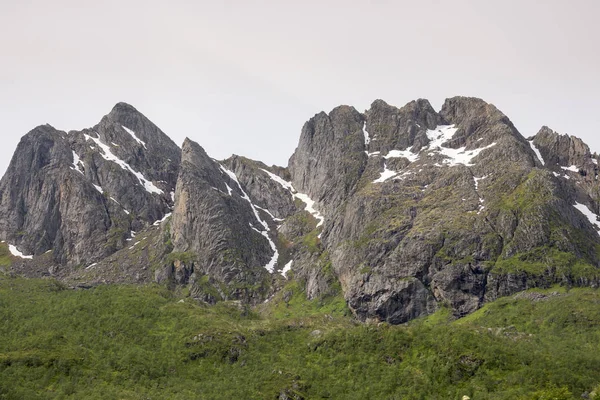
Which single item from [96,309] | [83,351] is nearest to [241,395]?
[83,351]

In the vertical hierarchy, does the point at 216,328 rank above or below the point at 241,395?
above

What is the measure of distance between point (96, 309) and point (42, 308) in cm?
1585

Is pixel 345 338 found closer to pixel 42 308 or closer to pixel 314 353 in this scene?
pixel 314 353

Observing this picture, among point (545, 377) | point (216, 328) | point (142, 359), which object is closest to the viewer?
point (545, 377)

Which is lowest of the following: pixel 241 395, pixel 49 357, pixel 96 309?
Result: pixel 241 395

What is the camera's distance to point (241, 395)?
5069 inches

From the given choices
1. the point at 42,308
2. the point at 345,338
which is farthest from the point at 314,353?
the point at 42,308

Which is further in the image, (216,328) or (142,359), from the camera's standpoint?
(216,328)

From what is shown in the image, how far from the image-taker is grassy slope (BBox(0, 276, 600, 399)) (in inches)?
4719

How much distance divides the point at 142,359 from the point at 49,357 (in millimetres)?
22262

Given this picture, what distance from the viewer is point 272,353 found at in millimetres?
153625

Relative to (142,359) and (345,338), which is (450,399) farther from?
(142,359)

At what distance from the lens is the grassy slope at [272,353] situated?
120m

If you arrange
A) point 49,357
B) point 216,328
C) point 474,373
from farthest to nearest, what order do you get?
point 216,328
point 49,357
point 474,373
